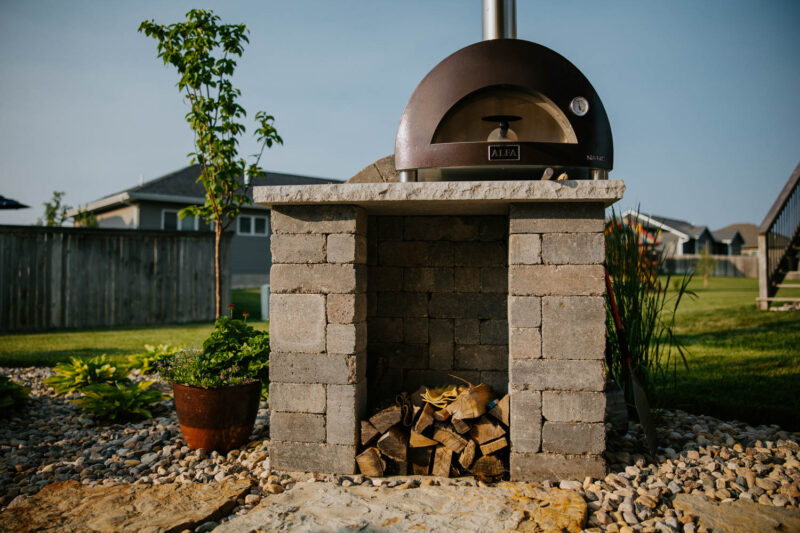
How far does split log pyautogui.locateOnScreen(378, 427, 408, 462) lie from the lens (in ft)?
10.3

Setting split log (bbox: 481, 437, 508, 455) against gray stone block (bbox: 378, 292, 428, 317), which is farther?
gray stone block (bbox: 378, 292, 428, 317)

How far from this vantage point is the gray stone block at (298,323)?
318 cm

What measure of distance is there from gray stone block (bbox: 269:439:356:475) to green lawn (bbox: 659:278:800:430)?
2.82 metres

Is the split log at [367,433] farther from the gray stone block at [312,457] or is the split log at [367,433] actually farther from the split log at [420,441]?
the split log at [420,441]

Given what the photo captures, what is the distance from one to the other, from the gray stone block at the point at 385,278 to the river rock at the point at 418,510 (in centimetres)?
147

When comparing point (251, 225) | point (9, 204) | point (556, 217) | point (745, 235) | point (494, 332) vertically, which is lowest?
point (494, 332)

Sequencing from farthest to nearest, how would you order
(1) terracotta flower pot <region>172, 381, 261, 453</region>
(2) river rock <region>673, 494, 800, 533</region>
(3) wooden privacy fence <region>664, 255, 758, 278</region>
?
(3) wooden privacy fence <region>664, 255, 758, 278</region>, (1) terracotta flower pot <region>172, 381, 261, 453</region>, (2) river rock <region>673, 494, 800, 533</region>

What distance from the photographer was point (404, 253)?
3.91m

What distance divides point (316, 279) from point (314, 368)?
1.79 ft

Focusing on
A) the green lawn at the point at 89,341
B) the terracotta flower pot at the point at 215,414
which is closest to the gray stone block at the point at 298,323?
the terracotta flower pot at the point at 215,414

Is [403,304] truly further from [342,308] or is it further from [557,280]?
[557,280]

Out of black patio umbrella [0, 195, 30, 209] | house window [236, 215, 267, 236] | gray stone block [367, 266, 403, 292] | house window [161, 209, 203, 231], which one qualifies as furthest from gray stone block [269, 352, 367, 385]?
house window [236, 215, 267, 236]

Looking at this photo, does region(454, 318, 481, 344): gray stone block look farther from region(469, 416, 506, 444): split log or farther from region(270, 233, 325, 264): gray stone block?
region(270, 233, 325, 264): gray stone block

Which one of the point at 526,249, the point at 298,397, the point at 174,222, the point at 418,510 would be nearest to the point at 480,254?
the point at 526,249
